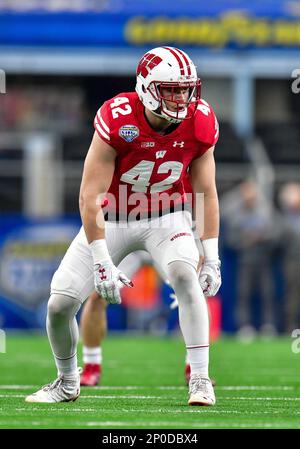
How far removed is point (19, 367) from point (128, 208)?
310 cm

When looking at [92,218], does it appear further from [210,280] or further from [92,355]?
[92,355]

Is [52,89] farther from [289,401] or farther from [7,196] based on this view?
[289,401]

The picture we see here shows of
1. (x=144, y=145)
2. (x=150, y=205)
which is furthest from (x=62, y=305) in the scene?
(x=144, y=145)

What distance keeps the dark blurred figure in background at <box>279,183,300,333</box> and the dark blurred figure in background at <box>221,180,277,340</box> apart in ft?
0.58

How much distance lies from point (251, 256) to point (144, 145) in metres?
7.97

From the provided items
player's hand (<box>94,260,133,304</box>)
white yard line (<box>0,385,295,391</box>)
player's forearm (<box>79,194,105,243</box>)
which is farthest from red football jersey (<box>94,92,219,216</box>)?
white yard line (<box>0,385,295,391</box>)

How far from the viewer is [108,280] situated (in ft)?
19.9

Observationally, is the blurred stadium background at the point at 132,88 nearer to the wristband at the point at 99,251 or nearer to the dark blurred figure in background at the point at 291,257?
the dark blurred figure in background at the point at 291,257

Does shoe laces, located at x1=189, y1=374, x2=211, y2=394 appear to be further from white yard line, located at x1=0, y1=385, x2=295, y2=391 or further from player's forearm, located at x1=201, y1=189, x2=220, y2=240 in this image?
white yard line, located at x1=0, y1=385, x2=295, y2=391

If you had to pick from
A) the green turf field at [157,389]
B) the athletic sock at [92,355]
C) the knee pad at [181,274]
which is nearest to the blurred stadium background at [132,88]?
the green turf field at [157,389]

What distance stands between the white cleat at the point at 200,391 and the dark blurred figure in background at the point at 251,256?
312 inches

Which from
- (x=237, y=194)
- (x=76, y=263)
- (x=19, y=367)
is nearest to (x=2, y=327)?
(x=237, y=194)

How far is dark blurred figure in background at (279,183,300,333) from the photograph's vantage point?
14.0 meters

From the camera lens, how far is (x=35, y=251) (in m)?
13.9
